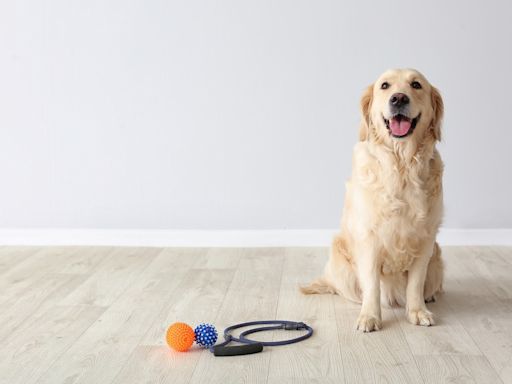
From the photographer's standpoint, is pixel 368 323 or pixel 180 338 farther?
pixel 368 323

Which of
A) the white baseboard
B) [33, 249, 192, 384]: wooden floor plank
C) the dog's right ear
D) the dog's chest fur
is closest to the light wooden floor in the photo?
[33, 249, 192, 384]: wooden floor plank

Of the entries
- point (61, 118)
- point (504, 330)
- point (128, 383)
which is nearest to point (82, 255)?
point (61, 118)

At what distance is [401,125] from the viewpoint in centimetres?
295

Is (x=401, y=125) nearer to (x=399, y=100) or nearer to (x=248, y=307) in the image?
(x=399, y=100)

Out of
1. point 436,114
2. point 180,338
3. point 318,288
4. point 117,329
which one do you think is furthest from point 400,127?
point 117,329

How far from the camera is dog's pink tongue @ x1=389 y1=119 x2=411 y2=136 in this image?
2.94 metres

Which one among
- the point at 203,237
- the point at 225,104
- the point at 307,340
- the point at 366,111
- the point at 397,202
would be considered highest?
the point at 366,111

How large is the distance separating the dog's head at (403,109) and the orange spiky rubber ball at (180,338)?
1.05 metres

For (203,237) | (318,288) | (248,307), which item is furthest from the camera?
(203,237)

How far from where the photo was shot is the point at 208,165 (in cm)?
448

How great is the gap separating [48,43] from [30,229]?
1.08 metres

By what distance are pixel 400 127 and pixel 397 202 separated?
11.1 inches

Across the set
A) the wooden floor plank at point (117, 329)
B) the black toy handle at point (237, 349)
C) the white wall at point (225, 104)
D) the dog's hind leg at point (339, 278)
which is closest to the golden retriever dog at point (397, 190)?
the dog's hind leg at point (339, 278)

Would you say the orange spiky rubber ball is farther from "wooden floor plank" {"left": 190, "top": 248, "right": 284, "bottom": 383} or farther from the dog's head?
the dog's head
